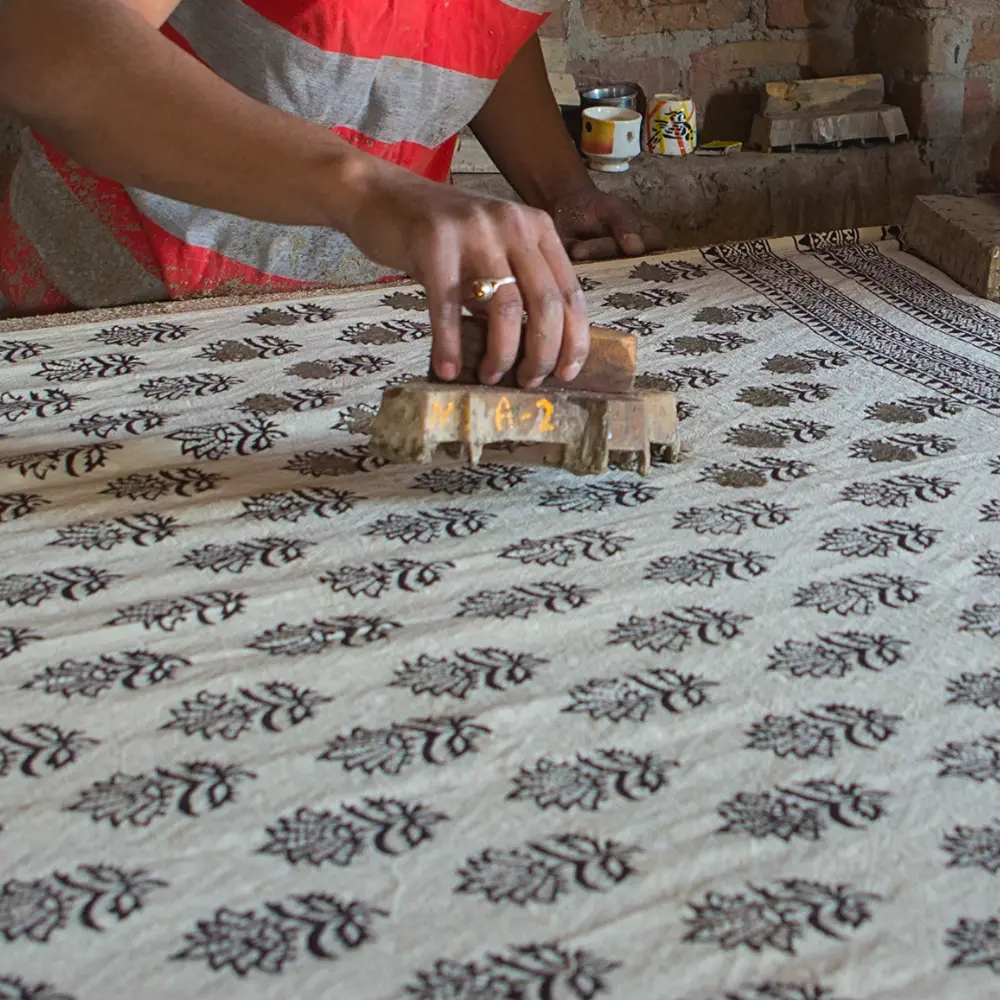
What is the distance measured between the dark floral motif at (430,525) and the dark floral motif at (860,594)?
10.0 inches

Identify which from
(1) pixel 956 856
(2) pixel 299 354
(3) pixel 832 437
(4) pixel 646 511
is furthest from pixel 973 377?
(1) pixel 956 856

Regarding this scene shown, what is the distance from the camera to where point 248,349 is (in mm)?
1395

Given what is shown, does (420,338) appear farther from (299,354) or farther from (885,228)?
(885,228)

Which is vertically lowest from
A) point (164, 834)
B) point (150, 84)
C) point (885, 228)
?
point (164, 834)

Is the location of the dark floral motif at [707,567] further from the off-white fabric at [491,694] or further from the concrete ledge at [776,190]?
the concrete ledge at [776,190]

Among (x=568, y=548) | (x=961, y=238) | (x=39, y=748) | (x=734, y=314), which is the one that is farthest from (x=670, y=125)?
(x=39, y=748)

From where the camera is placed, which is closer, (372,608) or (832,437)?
(372,608)

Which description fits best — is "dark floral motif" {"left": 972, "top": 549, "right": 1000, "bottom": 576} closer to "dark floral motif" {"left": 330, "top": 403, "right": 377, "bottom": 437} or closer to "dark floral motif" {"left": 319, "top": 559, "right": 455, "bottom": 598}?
"dark floral motif" {"left": 319, "top": 559, "right": 455, "bottom": 598}

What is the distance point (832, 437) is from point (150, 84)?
64 centimetres

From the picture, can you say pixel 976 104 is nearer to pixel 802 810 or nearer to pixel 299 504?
pixel 299 504

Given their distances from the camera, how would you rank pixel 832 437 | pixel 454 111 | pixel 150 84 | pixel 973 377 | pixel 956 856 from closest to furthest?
pixel 956 856
pixel 150 84
pixel 832 437
pixel 973 377
pixel 454 111

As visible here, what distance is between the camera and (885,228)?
1834mm

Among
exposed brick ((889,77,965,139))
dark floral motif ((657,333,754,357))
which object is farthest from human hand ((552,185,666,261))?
exposed brick ((889,77,965,139))

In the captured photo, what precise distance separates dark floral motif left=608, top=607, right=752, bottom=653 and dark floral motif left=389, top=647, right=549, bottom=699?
0.21 feet
